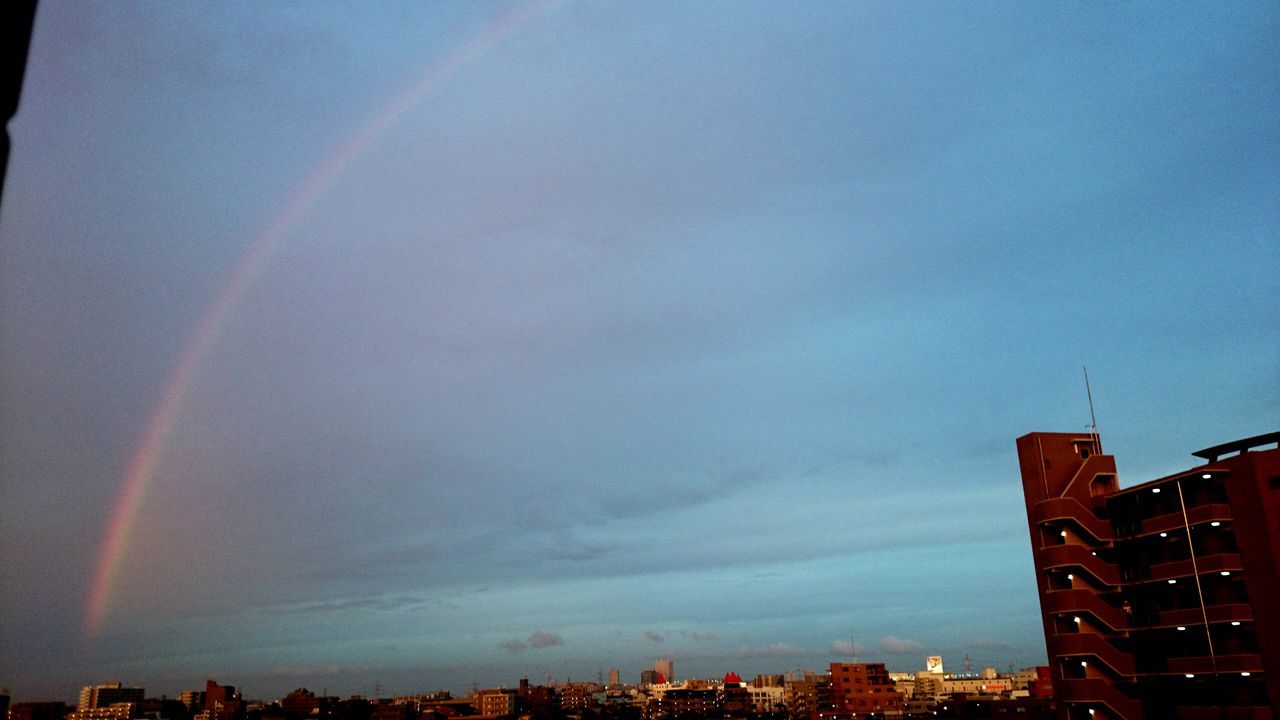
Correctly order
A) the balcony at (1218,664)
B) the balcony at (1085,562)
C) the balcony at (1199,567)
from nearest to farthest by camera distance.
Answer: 1. the balcony at (1218,664)
2. the balcony at (1199,567)
3. the balcony at (1085,562)

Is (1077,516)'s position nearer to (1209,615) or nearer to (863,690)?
(1209,615)

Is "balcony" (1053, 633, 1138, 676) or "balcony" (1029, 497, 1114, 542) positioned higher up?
"balcony" (1029, 497, 1114, 542)

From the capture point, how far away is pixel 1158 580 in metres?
55.9

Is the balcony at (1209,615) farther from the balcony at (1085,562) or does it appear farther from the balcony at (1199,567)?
the balcony at (1085,562)

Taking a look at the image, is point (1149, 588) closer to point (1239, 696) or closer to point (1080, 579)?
point (1080, 579)

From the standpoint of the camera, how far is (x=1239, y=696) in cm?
5038

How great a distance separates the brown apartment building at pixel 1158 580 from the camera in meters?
50.2

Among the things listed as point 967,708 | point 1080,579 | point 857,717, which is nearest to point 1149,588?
point 1080,579

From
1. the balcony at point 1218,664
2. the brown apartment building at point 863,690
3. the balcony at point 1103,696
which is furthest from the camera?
the brown apartment building at point 863,690

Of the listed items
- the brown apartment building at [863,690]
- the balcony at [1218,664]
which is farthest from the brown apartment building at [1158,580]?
the brown apartment building at [863,690]

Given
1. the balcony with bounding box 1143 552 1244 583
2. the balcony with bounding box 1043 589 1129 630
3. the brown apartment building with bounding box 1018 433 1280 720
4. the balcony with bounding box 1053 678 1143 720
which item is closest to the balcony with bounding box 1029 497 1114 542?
the brown apartment building with bounding box 1018 433 1280 720

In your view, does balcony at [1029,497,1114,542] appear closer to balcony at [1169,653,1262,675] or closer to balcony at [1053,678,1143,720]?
balcony at [1169,653,1262,675]

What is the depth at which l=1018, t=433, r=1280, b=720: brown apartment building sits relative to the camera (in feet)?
165

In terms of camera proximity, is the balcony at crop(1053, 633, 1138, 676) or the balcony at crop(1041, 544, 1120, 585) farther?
the balcony at crop(1041, 544, 1120, 585)
